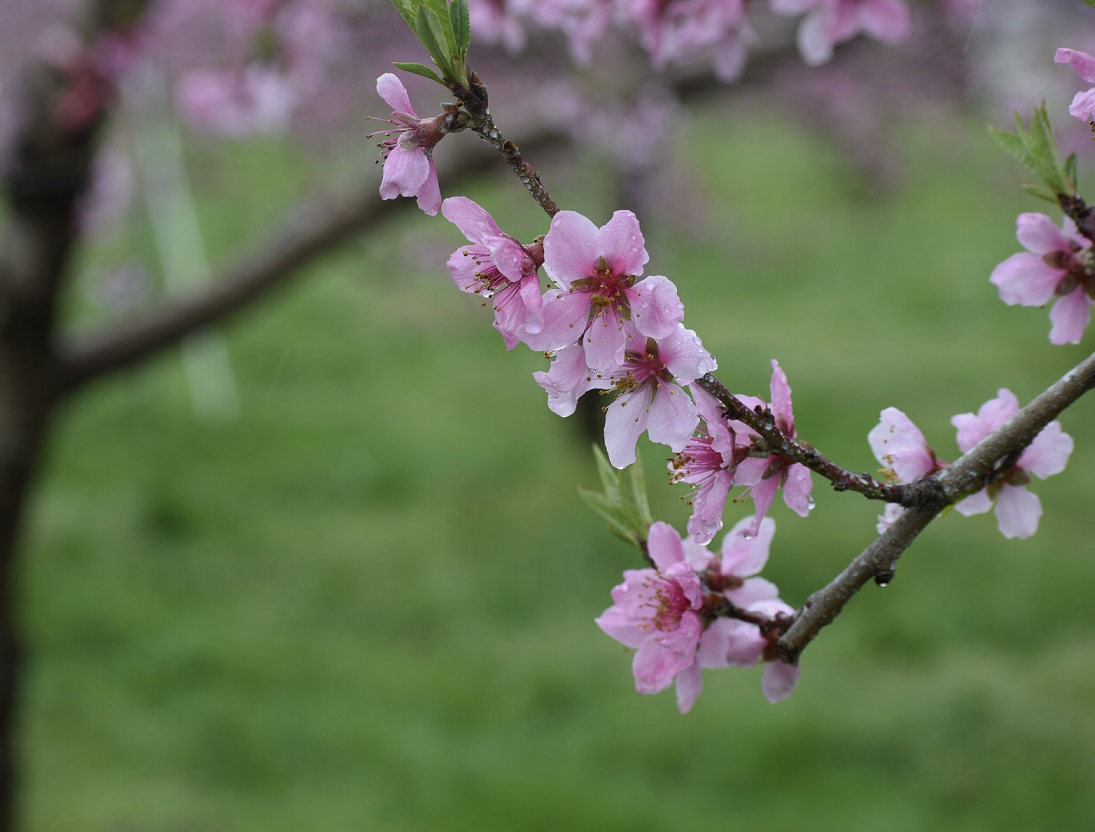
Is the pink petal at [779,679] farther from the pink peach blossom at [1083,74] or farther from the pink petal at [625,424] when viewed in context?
the pink peach blossom at [1083,74]

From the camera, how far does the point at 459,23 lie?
33.1 inches

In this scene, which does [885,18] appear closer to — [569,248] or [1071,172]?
[1071,172]

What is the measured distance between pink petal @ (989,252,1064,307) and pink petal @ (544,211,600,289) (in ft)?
1.42

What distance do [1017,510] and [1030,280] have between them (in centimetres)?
21

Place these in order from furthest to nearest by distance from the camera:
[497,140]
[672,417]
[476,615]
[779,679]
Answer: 1. [476,615]
2. [779,679]
3. [672,417]
4. [497,140]

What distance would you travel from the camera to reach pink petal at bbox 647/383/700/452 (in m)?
0.92

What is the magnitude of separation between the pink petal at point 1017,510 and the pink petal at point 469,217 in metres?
0.55

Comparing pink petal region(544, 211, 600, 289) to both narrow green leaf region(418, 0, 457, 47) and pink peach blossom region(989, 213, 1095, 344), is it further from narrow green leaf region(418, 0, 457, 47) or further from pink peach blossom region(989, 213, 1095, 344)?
pink peach blossom region(989, 213, 1095, 344)

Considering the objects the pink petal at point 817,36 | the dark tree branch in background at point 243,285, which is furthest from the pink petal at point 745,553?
the dark tree branch in background at point 243,285

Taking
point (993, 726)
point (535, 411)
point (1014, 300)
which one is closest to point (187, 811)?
point (993, 726)

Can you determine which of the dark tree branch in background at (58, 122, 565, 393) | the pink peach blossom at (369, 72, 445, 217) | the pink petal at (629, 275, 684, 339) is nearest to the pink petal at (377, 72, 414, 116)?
the pink peach blossom at (369, 72, 445, 217)

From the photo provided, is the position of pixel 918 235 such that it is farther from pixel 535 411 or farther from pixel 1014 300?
pixel 1014 300


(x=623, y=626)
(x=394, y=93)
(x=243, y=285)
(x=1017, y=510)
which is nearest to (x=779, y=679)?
(x=623, y=626)

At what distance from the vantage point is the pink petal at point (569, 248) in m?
0.86
